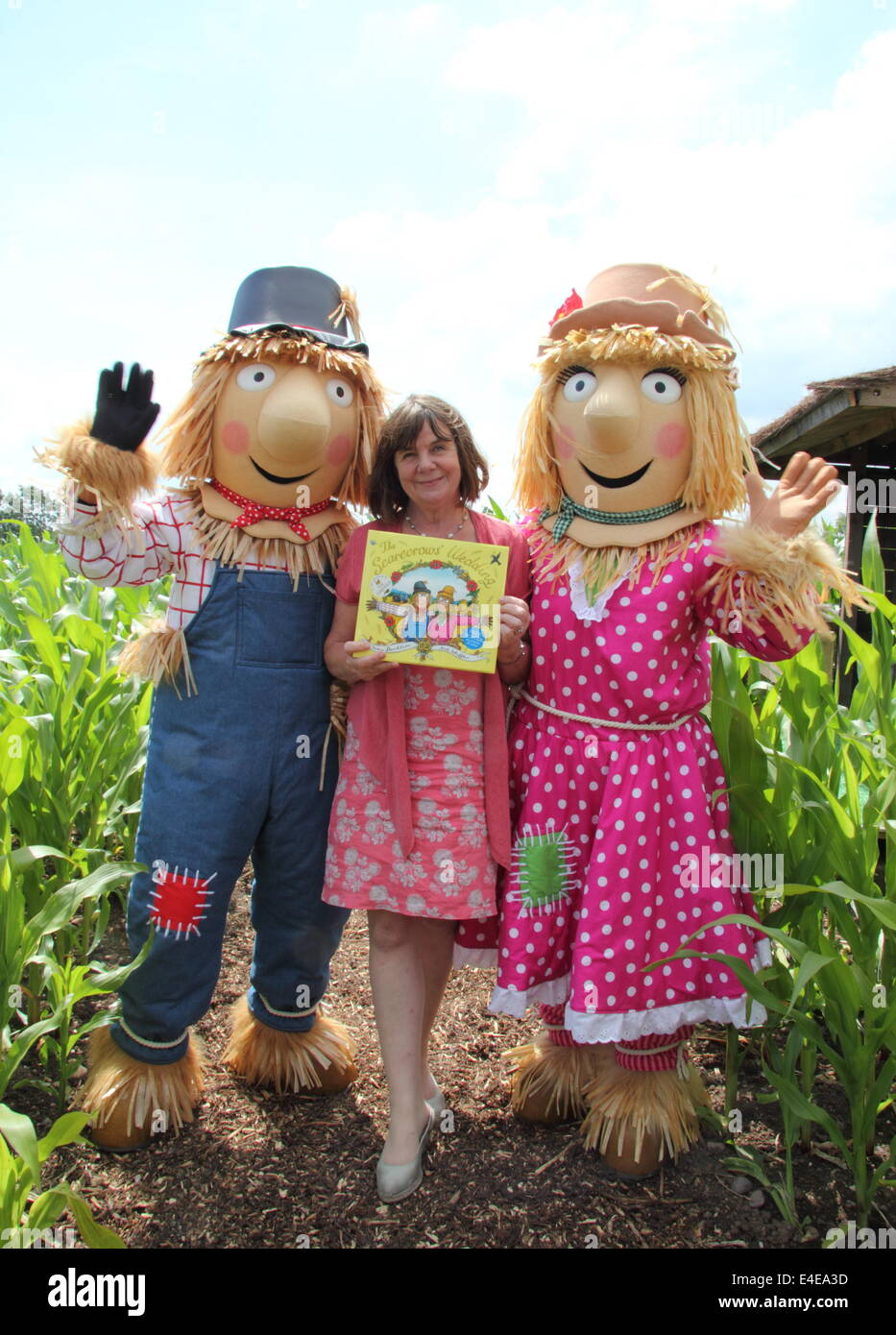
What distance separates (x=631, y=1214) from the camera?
157 centimetres

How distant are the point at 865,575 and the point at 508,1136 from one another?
1.31 m

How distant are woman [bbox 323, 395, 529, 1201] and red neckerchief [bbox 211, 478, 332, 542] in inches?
4.7

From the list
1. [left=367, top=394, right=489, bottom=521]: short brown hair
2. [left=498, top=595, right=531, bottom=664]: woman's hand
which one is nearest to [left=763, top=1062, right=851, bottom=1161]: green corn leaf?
[left=498, top=595, right=531, bottom=664]: woman's hand

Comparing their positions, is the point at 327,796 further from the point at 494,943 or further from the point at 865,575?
the point at 865,575

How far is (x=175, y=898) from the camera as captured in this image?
1.66 metres

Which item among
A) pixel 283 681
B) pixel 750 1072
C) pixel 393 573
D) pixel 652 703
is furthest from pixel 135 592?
pixel 750 1072

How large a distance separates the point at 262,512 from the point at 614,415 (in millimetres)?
653

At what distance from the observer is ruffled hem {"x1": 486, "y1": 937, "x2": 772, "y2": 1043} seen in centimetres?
155

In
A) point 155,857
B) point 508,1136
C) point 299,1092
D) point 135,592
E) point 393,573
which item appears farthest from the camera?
point 135,592

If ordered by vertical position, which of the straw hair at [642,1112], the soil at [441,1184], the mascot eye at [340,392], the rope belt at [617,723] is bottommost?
the soil at [441,1184]

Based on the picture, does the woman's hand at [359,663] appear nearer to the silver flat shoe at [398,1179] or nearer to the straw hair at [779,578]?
the straw hair at [779,578]

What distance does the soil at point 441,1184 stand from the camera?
59.9 inches

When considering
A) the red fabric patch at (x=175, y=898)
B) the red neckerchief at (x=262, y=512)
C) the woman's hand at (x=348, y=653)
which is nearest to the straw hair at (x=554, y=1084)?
the red fabric patch at (x=175, y=898)
